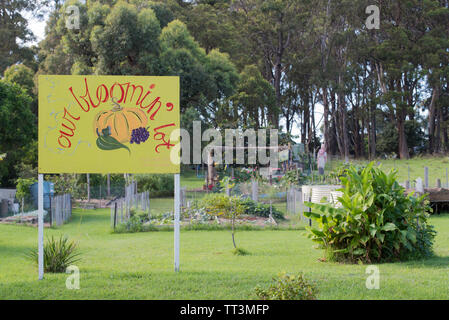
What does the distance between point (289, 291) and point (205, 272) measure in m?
2.03

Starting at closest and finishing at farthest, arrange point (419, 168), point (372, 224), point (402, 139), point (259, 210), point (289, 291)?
1. point (289, 291)
2. point (372, 224)
3. point (259, 210)
4. point (419, 168)
5. point (402, 139)

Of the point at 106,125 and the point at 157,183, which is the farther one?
the point at 157,183

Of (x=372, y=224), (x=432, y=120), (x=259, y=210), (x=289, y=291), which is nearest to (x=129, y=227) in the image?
(x=259, y=210)

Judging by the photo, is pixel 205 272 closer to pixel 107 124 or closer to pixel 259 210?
pixel 107 124

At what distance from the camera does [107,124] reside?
676 centimetres

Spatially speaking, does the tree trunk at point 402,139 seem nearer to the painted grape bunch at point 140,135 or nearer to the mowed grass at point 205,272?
the mowed grass at point 205,272

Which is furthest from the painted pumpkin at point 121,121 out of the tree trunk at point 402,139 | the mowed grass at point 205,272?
the tree trunk at point 402,139

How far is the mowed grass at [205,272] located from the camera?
225 inches

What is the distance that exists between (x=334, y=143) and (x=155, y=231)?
140 ft

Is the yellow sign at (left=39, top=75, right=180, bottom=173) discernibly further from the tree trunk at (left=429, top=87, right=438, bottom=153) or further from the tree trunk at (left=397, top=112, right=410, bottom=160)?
the tree trunk at (left=429, top=87, right=438, bottom=153)

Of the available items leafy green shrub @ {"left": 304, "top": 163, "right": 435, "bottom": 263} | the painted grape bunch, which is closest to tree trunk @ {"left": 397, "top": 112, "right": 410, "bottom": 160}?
leafy green shrub @ {"left": 304, "top": 163, "right": 435, "bottom": 263}
